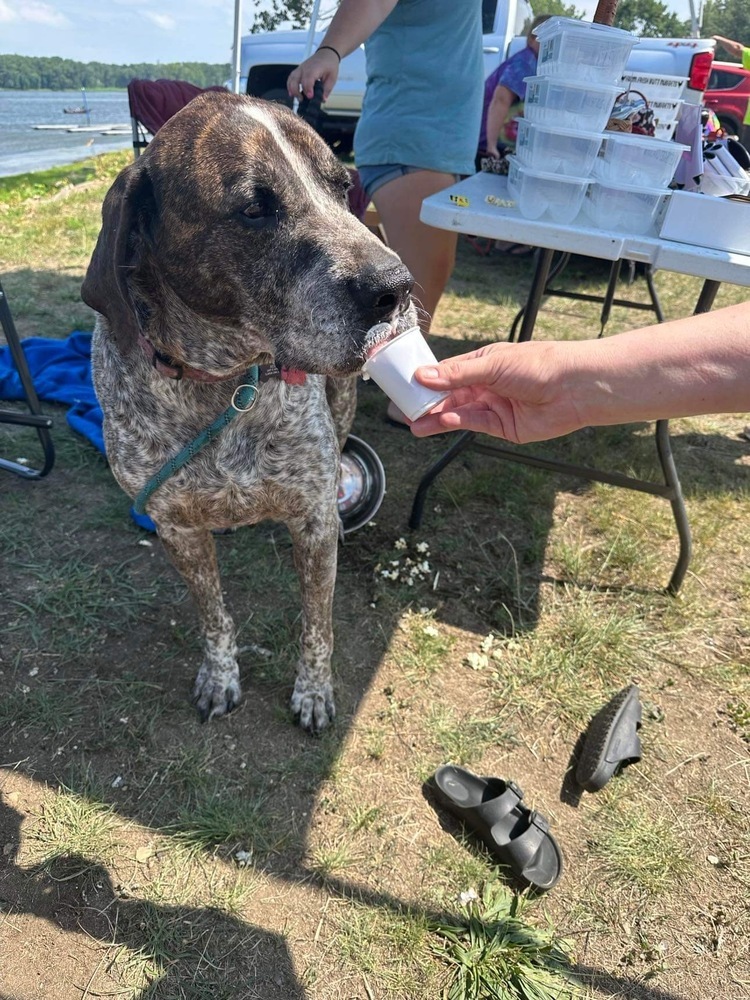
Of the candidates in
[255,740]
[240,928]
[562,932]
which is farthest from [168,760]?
[562,932]

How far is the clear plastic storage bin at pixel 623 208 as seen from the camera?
2504 millimetres

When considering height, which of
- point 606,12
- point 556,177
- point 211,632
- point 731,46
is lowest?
point 211,632

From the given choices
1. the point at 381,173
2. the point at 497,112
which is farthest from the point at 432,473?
the point at 497,112

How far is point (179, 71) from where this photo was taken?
20016 mm

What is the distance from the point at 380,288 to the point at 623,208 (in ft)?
5.29

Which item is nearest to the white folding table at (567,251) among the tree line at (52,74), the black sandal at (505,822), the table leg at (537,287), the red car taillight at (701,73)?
the table leg at (537,287)

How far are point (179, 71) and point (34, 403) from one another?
845 inches

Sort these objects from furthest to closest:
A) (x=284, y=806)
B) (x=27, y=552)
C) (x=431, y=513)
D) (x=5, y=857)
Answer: (x=431, y=513) < (x=27, y=552) < (x=284, y=806) < (x=5, y=857)

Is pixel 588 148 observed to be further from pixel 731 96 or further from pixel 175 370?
pixel 731 96

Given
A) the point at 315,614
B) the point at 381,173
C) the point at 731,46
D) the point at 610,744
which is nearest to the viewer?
the point at 610,744

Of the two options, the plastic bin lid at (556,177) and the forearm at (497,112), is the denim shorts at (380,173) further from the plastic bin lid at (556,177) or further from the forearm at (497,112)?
the forearm at (497,112)

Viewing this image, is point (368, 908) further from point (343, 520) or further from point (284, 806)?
point (343, 520)

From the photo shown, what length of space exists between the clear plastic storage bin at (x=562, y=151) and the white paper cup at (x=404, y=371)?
151cm

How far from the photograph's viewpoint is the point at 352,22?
276cm
